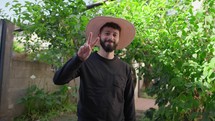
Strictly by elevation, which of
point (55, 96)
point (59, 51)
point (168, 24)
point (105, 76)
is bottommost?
A: point (55, 96)

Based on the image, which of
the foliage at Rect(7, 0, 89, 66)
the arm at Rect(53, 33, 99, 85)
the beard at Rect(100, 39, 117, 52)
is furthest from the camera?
the foliage at Rect(7, 0, 89, 66)

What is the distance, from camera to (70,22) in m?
3.11

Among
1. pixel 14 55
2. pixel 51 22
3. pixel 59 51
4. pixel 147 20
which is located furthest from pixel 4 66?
pixel 147 20

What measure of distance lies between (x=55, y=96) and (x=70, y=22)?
2824 millimetres

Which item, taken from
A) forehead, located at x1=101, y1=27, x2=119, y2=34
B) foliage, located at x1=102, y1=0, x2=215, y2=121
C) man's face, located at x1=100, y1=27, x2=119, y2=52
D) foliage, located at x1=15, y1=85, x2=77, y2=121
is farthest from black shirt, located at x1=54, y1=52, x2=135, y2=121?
foliage, located at x1=15, y1=85, x2=77, y2=121

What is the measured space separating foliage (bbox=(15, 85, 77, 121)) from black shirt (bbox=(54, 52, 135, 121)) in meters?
3.22

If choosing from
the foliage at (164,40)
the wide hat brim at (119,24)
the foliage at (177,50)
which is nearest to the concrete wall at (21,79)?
the foliage at (164,40)

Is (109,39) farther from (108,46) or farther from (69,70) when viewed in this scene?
(69,70)

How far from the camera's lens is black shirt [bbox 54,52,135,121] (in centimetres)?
184

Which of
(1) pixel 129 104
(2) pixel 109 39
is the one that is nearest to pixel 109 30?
(2) pixel 109 39

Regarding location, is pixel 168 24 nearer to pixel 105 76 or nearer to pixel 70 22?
pixel 70 22

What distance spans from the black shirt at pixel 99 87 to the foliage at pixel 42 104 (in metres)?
3.22

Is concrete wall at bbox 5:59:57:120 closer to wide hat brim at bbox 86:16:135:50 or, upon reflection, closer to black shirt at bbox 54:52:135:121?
wide hat brim at bbox 86:16:135:50

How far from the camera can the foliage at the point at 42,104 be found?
492cm
